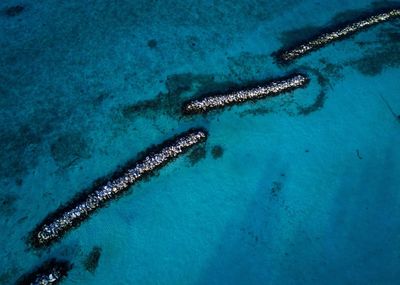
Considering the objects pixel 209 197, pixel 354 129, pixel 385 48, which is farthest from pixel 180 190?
pixel 385 48

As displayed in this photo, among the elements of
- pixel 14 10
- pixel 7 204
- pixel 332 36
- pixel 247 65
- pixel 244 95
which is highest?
pixel 14 10

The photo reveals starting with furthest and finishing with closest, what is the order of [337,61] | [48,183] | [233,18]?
[233,18]
[337,61]
[48,183]

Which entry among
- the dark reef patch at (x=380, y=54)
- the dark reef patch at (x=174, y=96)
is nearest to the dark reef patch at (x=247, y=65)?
the dark reef patch at (x=174, y=96)

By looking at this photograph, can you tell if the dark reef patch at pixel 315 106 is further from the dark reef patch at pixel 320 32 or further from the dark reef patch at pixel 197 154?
the dark reef patch at pixel 197 154

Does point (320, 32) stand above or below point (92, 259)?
above

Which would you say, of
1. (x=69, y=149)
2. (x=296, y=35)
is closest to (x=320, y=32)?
(x=296, y=35)

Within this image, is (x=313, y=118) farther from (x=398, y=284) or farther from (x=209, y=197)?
(x=398, y=284)

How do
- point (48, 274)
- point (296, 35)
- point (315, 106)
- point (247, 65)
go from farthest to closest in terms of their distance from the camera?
point (296, 35)
point (247, 65)
point (315, 106)
point (48, 274)

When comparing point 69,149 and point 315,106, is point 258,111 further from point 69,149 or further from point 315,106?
point 69,149
